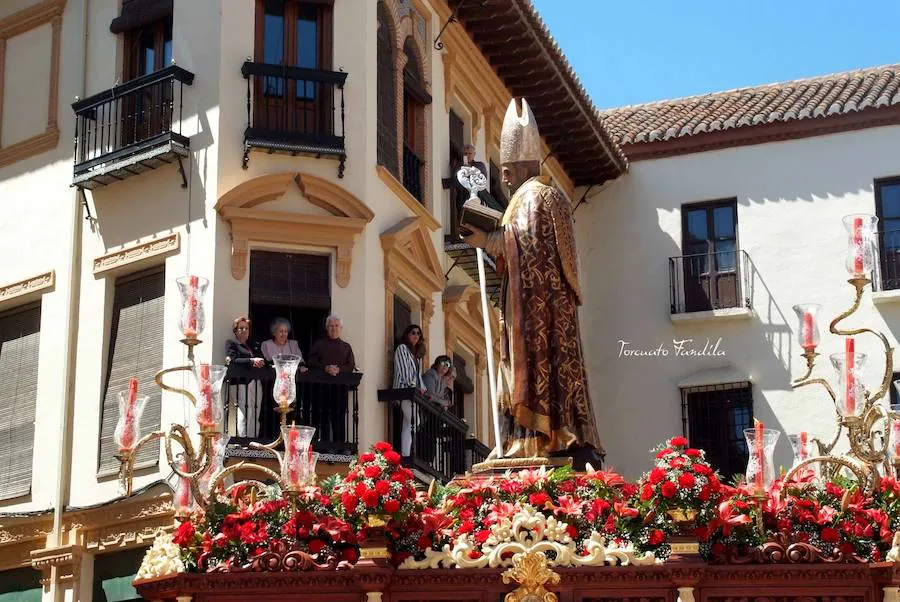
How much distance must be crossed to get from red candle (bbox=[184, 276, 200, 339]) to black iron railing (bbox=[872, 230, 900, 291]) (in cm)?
1598

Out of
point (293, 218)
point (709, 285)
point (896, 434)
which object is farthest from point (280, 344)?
point (709, 285)

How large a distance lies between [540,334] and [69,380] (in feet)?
29.7

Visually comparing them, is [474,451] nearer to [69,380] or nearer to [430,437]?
[430,437]

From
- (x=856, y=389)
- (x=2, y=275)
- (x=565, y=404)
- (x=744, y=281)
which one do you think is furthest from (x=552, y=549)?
(x=744, y=281)

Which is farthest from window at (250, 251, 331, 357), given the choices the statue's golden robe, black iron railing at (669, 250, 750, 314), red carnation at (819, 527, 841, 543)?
black iron railing at (669, 250, 750, 314)

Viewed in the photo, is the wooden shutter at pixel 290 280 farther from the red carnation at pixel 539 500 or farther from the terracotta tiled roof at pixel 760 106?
the terracotta tiled roof at pixel 760 106

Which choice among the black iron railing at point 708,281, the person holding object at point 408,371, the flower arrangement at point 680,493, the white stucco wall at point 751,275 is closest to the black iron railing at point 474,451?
the person holding object at point 408,371

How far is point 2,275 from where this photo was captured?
20.3m

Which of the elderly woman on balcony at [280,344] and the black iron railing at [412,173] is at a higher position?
the black iron railing at [412,173]

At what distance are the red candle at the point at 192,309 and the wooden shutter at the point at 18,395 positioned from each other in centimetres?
861

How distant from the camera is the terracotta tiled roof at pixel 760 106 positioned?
26266 millimetres

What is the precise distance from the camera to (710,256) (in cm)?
2648

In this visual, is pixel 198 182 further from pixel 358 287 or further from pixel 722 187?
pixel 722 187

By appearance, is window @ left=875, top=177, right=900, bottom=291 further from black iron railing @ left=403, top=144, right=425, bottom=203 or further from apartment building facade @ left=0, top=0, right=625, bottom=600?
black iron railing @ left=403, top=144, right=425, bottom=203
